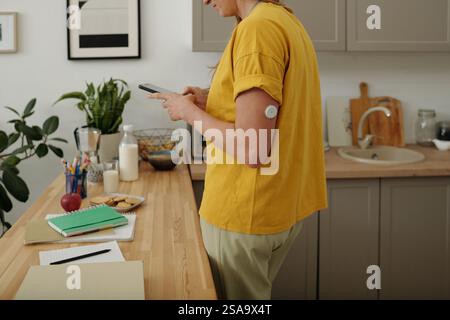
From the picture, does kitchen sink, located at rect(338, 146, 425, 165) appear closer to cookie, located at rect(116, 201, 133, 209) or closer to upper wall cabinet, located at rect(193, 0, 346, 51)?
upper wall cabinet, located at rect(193, 0, 346, 51)

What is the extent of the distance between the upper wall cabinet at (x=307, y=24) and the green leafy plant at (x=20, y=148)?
Answer: 84 centimetres

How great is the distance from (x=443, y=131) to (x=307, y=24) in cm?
100

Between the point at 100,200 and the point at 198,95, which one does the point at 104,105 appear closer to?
the point at 100,200

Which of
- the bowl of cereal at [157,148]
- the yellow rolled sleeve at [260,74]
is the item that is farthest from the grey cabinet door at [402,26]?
the yellow rolled sleeve at [260,74]

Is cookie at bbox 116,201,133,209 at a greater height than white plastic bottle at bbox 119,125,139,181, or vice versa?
white plastic bottle at bbox 119,125,139,181

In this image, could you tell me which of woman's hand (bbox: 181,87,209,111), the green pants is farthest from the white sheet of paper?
woman's hand (bbox: 181,87,209,111)

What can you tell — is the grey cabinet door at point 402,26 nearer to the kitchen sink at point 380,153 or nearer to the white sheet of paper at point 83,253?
the kitchen sink at point 380,153

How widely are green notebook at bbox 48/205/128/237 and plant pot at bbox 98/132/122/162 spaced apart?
0.88 meters

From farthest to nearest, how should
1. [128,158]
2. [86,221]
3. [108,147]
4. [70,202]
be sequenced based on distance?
[108,147] < [128,158] < [70,202] < [86,221]

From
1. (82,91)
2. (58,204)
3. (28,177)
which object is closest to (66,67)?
(82,91)

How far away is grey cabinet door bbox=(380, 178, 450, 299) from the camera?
256cm

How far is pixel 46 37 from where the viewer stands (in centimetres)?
281

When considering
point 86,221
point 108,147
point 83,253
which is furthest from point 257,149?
point 108,147

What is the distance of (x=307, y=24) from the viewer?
2.67m
